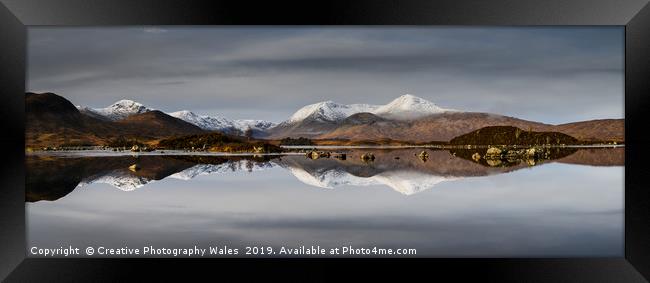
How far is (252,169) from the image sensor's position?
1138cm

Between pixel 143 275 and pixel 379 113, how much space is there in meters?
4.75

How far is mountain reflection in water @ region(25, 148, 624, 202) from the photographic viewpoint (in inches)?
406

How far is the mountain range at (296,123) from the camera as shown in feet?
34.4

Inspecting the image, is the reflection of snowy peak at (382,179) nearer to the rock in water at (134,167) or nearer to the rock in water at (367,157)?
the rock in water at (367,157)

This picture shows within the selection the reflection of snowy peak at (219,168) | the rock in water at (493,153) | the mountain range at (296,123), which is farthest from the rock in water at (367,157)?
the rock in water at (493,153)

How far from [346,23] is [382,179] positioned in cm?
292

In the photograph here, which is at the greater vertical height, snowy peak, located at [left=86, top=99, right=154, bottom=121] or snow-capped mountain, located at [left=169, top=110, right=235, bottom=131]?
snowy peak, located at [left=86, top=99, right=154, bottom=121]

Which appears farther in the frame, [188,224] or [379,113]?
[379,113]

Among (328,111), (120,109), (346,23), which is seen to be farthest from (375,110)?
(120,109)

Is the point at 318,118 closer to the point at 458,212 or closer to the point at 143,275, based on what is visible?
the point at 458,212

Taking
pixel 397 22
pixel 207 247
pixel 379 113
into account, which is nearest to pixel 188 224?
pixel 207 247

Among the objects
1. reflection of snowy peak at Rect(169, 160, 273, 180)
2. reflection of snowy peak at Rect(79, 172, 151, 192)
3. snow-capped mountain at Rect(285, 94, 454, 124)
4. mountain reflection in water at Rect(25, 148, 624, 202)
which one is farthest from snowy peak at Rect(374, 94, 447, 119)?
reflection of snowy peak at Rect(79, 172, 151, 192)

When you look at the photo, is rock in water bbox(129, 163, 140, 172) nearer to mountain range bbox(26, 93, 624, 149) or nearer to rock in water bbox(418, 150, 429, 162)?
mountain range bbox(26, 93, 624, 149)

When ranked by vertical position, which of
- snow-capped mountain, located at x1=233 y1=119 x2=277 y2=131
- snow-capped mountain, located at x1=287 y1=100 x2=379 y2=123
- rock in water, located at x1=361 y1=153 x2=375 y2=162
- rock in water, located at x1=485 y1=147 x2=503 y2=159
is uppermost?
snow-capped mountain, located at x1=287 y1=100 x2=379 y2=123
